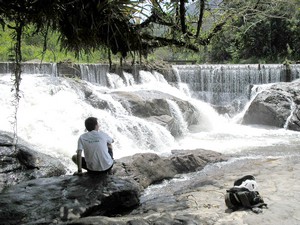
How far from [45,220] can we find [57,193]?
1.83ft

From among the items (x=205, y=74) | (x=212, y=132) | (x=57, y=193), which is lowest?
(x=212, y=132)

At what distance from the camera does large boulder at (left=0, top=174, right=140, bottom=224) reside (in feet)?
13.8

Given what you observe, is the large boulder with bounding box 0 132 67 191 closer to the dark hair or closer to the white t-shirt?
the white t-shirt

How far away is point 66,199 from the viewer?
14.8ft

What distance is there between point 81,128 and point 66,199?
5.75m

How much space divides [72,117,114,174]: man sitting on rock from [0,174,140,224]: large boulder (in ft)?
0.45

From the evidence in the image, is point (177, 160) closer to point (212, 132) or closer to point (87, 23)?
point (87, 23)

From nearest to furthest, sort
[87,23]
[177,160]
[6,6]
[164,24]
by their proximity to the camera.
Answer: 1. [6,6]
2. [87,23]
3. [164,24]
4. [177,160]

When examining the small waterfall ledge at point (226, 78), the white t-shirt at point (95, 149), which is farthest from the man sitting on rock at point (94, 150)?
the small waterfall ledge at point (226, 78)

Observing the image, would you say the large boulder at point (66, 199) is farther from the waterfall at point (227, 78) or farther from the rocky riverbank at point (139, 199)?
the waterfall at point (227, 78)

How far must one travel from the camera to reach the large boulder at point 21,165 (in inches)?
252

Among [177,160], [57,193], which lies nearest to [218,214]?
[57,193]

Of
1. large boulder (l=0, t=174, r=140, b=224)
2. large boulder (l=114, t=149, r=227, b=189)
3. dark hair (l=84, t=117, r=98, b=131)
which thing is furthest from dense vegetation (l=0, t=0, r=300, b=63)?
large boulder (l=114, t=149, r=227, b=189)

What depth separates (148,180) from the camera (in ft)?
23.5
